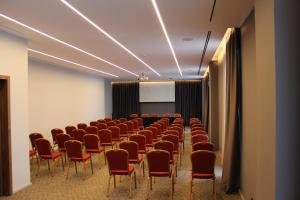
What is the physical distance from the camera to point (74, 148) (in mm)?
7848

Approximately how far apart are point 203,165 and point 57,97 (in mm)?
9448

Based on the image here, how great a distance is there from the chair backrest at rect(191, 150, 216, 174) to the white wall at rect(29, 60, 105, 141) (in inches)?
300

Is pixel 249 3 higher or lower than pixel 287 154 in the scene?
higher

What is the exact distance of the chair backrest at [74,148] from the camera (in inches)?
307

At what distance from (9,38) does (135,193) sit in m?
4.59

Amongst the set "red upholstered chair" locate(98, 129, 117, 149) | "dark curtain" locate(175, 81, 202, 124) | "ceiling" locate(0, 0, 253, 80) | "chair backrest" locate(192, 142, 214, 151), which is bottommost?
"red upholstered chair" locate(98, 129, 117, 149)

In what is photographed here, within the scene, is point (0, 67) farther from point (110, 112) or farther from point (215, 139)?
point (110, 112)

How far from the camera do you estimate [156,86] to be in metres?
24.0

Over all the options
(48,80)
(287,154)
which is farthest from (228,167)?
(48,80)

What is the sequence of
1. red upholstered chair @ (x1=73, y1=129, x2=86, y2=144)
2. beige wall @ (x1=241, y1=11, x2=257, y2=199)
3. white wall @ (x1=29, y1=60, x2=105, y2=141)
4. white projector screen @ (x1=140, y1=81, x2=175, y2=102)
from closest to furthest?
1. beige wall @ (x1=241, y1=11, x2=257, y2=199)
2. red upholstered chair @ (x1=73, y1=129, x2=86, y2=144)
3. white wall @ (x1=29, y1=60, x2=105, y2=141)
4. white projector screen @ (x1=140, y1=81, x2=175, y2=102)

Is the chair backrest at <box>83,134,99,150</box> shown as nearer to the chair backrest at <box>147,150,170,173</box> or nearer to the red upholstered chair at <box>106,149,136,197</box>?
the red upholstered chair at <box>106,149,136,197</box>

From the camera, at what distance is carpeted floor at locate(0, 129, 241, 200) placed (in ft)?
21.0

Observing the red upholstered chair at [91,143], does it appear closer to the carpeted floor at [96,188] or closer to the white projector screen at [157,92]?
the carpeted floor at [96,188]

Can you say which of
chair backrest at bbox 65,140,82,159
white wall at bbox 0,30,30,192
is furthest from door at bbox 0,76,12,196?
chair backrest at bbox 65,140,82,159
